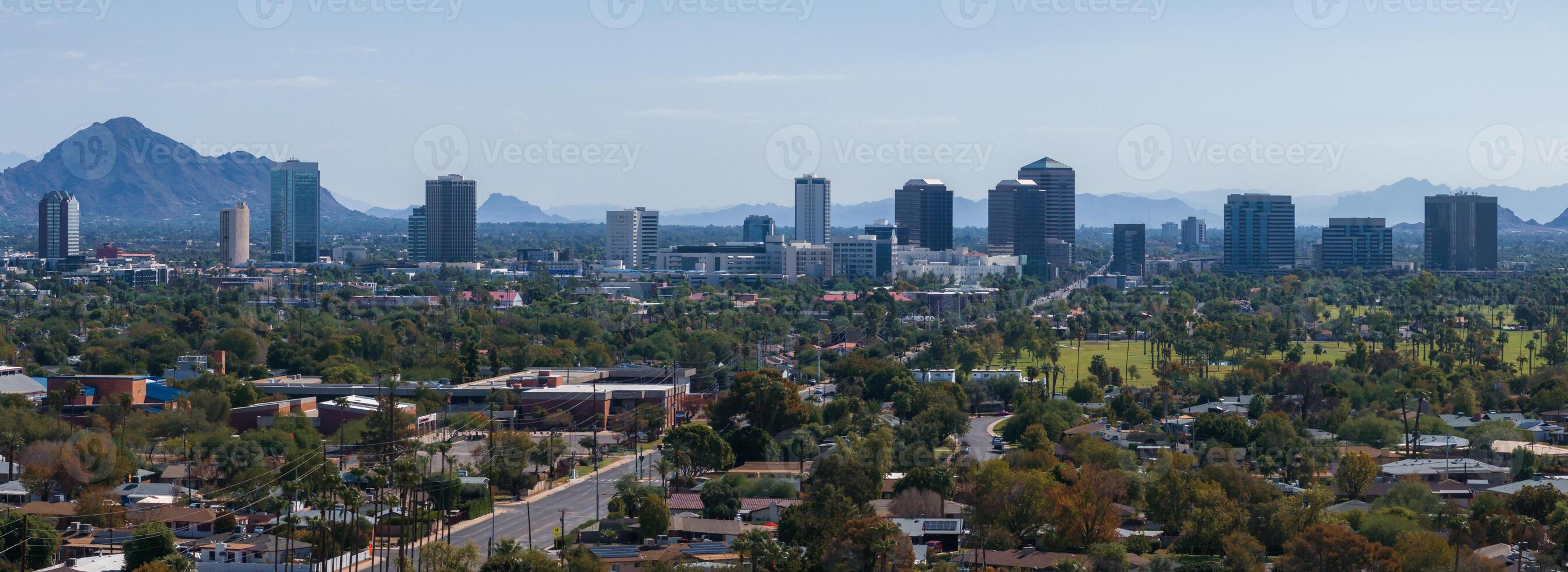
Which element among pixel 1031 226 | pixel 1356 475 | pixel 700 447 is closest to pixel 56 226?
pixel 1031 226

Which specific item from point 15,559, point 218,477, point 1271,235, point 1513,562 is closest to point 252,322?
point 218,477

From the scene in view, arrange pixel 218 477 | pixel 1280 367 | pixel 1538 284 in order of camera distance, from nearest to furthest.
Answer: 1. pixel 218 477
2. pixel 1280 367
3. pixel 1538 284

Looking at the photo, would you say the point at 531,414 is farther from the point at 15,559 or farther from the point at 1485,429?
the point at 1485,429

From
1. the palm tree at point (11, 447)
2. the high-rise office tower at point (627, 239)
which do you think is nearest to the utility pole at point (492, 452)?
the palm tree at point (11, 447)

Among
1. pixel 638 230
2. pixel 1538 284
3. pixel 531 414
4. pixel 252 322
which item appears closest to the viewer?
→ pixel 531 414

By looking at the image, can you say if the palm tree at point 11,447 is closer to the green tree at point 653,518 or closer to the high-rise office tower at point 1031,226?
the green tree at point 653,518

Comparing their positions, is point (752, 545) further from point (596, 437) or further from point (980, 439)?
point (980, 439)
